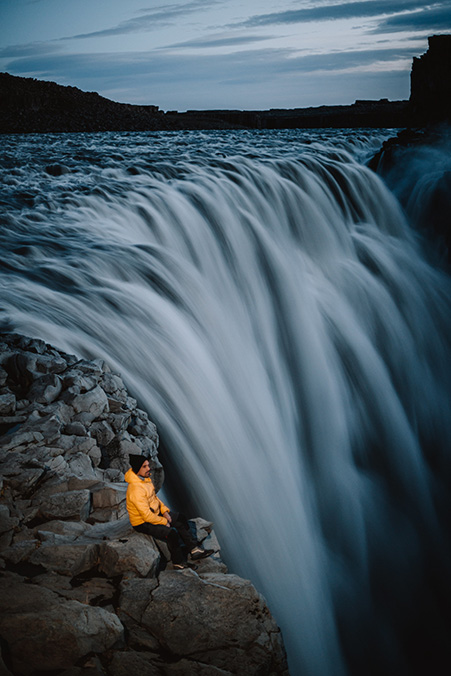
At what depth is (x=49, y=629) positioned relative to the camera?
8.38 feet

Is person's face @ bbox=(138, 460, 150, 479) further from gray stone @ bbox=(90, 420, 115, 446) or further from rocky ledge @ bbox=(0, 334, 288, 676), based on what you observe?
gray stone @ bbox=(90, 420, 115, 446)

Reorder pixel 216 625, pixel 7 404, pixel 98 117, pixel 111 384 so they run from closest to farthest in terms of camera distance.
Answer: pixel 216 625, pixel 7 404, pixel 111 384, pixel 98 117

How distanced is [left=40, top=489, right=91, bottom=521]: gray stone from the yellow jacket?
37 centimetres

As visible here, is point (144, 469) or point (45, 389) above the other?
point (45, 389)

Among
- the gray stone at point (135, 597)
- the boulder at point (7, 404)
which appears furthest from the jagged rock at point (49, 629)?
the boulder at point (7, 404)

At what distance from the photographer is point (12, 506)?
3449mm

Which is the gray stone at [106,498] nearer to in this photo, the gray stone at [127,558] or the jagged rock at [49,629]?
the gray stone at [127,558]

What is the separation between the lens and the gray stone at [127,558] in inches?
123

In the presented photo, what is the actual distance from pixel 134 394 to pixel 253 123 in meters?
64.6

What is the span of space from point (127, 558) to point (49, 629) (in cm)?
66

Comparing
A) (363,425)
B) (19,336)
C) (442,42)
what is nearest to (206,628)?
(19,336)

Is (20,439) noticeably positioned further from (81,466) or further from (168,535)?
(168,535)

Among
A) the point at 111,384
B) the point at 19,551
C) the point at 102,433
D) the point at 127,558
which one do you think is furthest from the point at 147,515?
the point at 111,384

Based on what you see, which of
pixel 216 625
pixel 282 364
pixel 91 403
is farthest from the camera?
pixel 282 364
